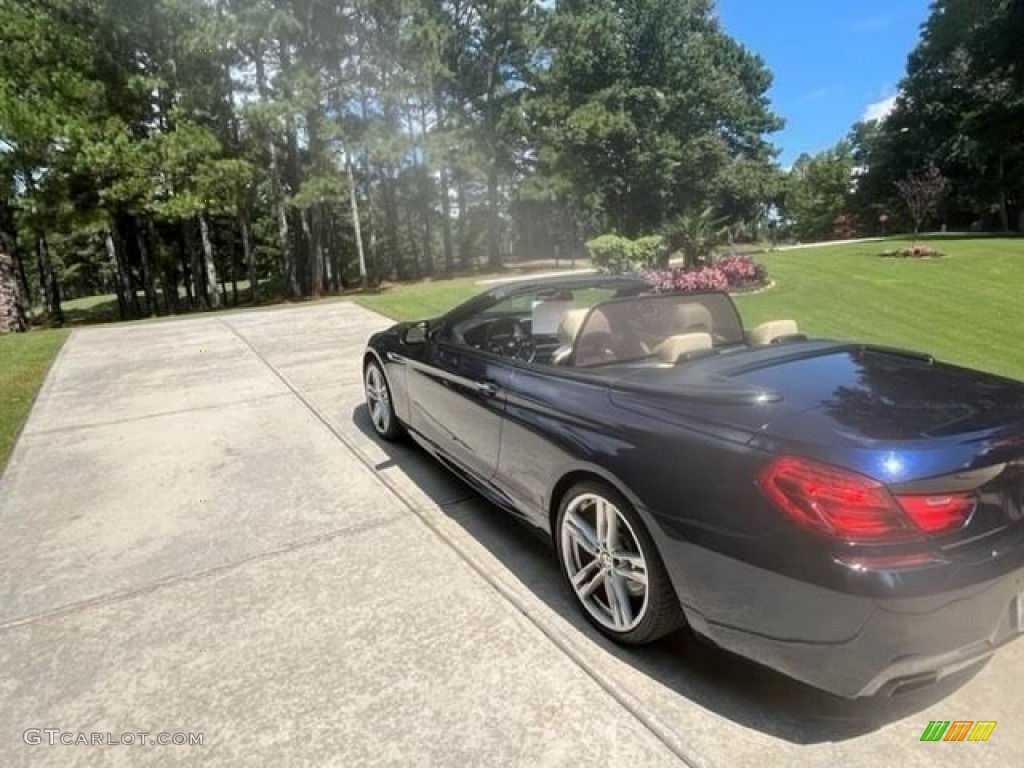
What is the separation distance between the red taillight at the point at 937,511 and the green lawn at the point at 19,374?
18.0 feet

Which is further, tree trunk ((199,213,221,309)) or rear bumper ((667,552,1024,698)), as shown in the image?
tree trunk ((199,213,221,309))

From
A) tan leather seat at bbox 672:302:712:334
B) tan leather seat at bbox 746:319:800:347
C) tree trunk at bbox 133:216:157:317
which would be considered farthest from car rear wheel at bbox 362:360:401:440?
tree trunk at bbox 133:216:157:317

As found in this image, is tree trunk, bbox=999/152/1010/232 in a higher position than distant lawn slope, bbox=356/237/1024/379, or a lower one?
higher

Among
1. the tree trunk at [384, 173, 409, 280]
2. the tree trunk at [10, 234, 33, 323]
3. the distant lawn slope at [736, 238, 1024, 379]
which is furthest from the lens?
the tree trunk at [384, 173, 409, 280]

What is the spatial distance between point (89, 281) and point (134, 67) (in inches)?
1938

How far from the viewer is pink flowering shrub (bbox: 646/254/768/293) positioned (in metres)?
11.2

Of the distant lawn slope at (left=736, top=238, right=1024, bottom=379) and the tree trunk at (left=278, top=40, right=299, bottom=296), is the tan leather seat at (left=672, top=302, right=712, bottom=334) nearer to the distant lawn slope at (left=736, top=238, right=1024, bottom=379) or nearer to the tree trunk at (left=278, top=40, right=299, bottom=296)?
the distant lawn slope at (left=736, top=238, right=1024, bottom=379)

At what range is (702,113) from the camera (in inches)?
1492

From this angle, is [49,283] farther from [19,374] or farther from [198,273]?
[19,374]

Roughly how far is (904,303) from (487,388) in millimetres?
10366

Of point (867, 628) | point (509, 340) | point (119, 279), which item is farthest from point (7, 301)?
point (867, 628)

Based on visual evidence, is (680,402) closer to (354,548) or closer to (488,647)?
(488,647)

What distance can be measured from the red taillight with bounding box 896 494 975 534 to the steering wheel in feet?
6.48

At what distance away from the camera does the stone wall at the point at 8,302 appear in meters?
14.2
